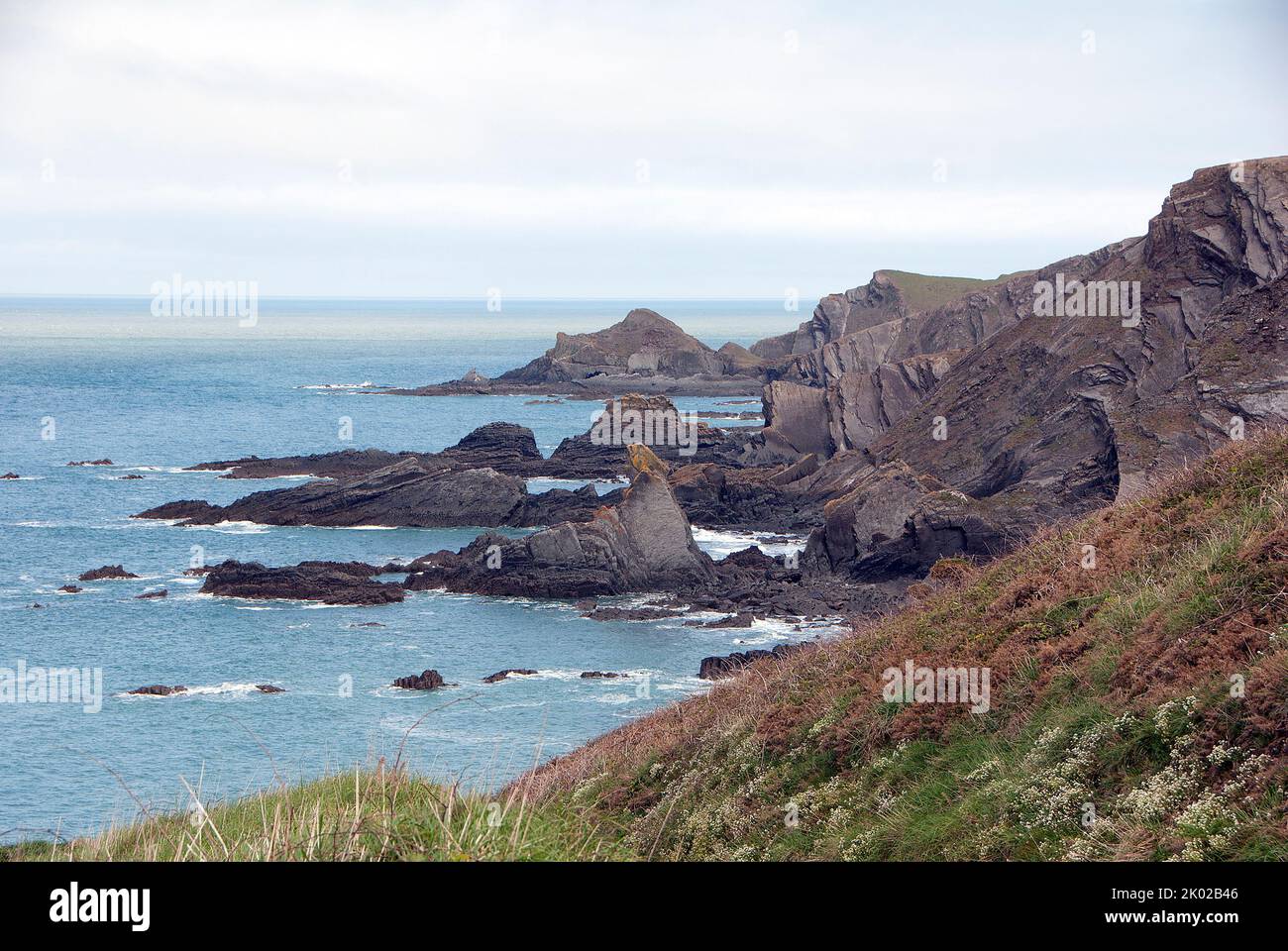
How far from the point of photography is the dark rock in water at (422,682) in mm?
38188

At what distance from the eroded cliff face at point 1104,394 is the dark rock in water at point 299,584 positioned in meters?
19.8

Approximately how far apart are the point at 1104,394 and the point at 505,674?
33.6 meters

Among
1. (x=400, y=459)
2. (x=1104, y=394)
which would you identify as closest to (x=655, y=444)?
(x=400, y=459)

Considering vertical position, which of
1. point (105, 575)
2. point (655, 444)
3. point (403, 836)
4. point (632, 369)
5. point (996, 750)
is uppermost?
point (632, 369)

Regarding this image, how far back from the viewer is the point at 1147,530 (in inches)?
570

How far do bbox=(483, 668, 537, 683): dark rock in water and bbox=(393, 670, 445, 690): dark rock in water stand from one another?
5.23ft

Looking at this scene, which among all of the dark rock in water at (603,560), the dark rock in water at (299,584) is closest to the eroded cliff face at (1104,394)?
the dark rock in water at (603,560)

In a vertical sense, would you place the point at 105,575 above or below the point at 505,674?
above

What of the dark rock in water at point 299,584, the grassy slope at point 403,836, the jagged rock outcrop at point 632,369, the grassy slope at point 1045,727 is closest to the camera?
the grassy slope at point 403,836

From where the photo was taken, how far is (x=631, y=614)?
47062 millimetres

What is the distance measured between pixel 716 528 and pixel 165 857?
57292 millimetres

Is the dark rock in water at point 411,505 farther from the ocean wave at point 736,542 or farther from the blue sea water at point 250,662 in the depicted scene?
the ocean wave at point 736,542

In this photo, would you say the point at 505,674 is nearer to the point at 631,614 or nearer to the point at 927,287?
the point at 631,614
